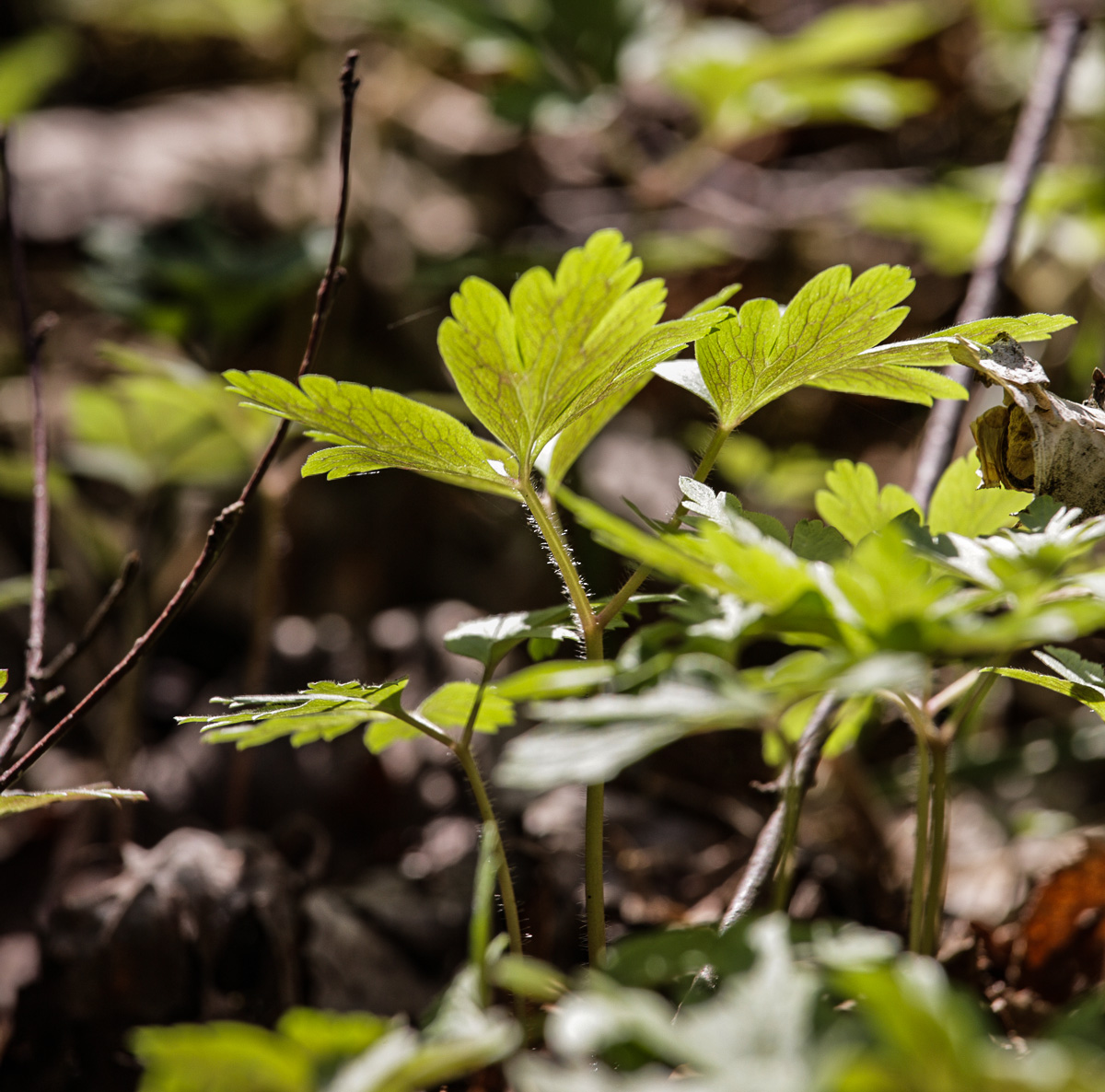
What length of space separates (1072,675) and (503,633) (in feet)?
1.61

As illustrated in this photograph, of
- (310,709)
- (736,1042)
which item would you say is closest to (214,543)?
(310,709)

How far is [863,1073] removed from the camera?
41 centimetres

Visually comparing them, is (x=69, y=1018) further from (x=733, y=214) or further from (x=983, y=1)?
(x=983, y=1)

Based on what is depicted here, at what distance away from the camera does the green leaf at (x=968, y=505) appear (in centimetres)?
85

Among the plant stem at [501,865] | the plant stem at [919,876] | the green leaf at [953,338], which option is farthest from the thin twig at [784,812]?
the green leaf at [953,338]

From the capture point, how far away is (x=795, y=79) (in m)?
2.39

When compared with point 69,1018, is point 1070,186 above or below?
above

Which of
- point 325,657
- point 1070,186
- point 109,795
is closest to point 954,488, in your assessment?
point 109,795

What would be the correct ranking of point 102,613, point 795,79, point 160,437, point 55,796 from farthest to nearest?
point 795,79, point 160,437, point 102,613, point 55,796

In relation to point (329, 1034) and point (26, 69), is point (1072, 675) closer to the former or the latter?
point (329, 1034)

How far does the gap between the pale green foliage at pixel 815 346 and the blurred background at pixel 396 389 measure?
1.38 feet

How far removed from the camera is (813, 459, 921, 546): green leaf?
852 millimetres

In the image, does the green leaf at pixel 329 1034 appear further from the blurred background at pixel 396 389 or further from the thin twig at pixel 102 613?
the blurred background at pixel 396 389

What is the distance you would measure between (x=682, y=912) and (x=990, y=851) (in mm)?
672
